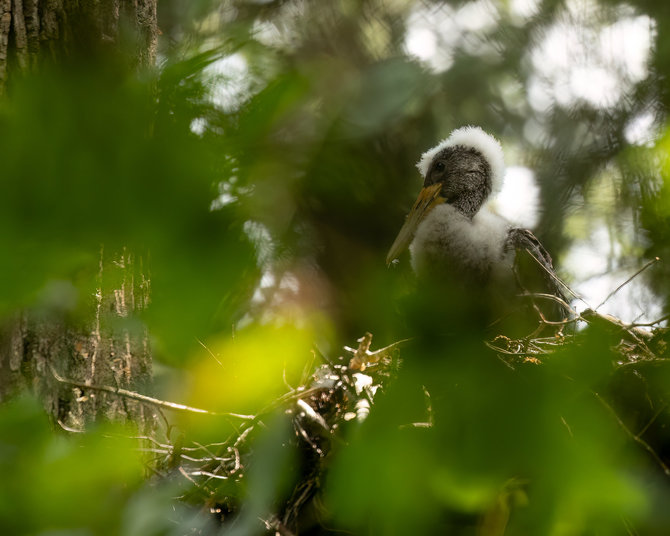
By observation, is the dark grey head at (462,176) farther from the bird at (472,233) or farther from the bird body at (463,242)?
the bird body at (463,242)

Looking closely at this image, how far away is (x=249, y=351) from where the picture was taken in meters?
0.41

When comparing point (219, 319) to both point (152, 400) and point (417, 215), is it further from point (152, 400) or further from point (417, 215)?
point (417, 215)

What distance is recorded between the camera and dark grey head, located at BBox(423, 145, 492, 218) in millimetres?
2459

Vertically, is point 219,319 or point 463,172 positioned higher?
point 219,319

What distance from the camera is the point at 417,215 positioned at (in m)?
2.42

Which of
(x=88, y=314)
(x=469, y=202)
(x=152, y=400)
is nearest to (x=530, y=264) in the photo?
(x=469, y=202)

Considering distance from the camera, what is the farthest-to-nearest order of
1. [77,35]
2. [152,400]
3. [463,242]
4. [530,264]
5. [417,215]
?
[417,215] → [463,242] → [530,264] → [152,400] → [77,35]

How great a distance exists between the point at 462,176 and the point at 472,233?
1.66 feet

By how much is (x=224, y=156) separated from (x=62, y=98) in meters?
0.07

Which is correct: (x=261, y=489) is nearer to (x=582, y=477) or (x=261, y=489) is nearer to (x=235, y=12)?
(x=582, y=477)

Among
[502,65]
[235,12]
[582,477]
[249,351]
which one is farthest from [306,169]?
[502,65]

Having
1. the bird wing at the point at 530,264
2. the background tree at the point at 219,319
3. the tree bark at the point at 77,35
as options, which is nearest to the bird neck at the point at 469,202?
the bird wing at the point at 530,264

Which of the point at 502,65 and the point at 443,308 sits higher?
the point at 443,308

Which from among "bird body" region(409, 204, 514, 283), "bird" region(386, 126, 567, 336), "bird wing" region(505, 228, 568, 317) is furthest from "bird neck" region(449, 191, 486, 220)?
"bird wing" region(505, 228, 568, 317)
